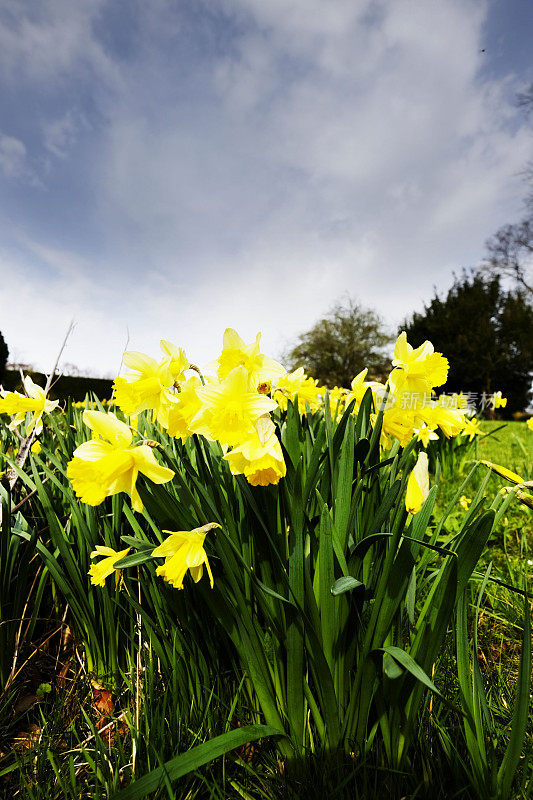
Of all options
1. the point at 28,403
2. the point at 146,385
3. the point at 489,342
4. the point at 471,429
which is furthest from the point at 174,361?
the point at 489,342

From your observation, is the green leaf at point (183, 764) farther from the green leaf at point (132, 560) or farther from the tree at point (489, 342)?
the tree at point (489, 342)

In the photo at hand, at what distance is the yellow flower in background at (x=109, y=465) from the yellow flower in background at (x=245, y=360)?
0.87 ft

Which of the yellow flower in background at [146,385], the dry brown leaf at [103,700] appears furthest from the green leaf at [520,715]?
the dry brown leaf at [103,700]

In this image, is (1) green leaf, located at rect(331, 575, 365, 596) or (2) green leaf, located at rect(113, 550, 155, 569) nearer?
(1) green leaf, located at rect(331, 575, 365, 596)

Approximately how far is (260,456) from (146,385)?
0.38m

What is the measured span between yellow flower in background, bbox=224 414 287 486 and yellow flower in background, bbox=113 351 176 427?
25cm

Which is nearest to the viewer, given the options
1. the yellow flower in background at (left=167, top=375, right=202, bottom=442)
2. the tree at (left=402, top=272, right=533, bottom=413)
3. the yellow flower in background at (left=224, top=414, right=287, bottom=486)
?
the yellow flower in background at (left=224, top=414, right=287, bottom=486)

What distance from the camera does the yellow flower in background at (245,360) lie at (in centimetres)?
94

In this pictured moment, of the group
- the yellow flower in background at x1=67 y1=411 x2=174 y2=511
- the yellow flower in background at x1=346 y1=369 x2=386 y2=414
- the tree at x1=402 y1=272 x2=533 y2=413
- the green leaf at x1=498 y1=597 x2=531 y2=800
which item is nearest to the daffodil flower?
the yellow flower in background at x1=67 y1=411 x2=174 y2=511

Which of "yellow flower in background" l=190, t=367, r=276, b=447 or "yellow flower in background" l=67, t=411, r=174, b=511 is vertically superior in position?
"yellow flower in background" l=190, t=367, r=276, b=447

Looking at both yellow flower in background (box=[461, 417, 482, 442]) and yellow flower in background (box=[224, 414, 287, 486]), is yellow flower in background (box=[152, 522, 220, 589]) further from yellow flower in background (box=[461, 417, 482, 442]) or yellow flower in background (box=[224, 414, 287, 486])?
yellow flower in background (box=[461, 417, 482, 442])

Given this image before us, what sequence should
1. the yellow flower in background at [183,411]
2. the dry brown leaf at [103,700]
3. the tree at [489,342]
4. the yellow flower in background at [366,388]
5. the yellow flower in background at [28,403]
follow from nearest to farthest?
the yellow flower in background at [183,411] → the yellow flower in background at [366,388] → the dry brown leaf at [103,700] → the yellow flower in background at [28,403] → the tree at [489,342]

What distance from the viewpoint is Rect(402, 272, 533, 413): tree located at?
2223cm

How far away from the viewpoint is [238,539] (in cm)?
99
